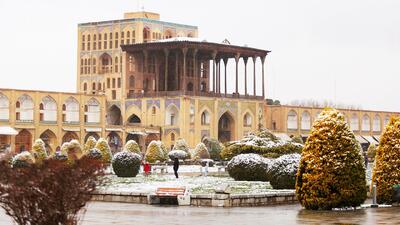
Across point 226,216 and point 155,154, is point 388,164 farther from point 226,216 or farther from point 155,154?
point 155,154

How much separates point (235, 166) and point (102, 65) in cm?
4857

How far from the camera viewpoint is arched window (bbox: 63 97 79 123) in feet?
197

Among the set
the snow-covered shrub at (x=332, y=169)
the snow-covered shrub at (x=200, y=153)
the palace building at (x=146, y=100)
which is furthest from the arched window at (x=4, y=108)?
the snow-covered shrub at (x=332, y=169)

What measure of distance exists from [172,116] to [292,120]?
13401mm

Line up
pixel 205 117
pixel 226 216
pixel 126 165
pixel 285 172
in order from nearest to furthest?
pixel 226 216 → pixel 285 172 → pixel 126 165 → pixel 205 117

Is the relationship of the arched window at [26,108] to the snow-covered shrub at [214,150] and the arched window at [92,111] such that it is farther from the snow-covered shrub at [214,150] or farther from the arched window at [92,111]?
the snow-covered shrub at [214,150]

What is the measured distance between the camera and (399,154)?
1891 centimetres

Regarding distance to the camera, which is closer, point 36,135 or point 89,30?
point 36,135

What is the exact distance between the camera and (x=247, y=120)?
6919cm

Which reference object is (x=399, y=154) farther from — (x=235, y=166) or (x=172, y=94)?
(x=172, y=94)

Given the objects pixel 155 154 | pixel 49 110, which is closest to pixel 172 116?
pixel 49 110

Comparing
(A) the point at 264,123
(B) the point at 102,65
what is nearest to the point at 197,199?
(A) the point at 264,123

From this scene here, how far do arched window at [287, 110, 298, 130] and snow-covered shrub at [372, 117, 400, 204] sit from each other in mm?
54226

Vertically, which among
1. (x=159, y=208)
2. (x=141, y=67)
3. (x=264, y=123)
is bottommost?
(x=159, y=208)
